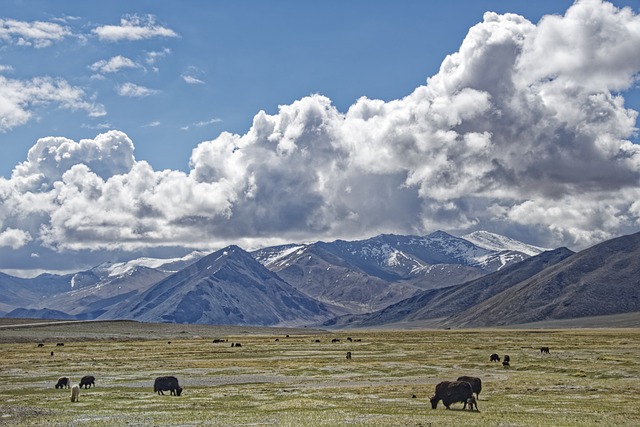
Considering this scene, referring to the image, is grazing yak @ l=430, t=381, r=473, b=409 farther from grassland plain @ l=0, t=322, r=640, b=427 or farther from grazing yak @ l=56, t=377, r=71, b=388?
grazing yak @ l=56, t=377, r=71, b=388

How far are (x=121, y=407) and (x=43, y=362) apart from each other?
5142cm

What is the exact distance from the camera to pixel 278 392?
5422 cm

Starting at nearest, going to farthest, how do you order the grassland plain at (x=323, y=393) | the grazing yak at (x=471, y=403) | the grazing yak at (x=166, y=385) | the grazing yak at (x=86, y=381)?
the grassland plain at (x=323, y=393) < the grazing yak at (x=471, y=403) < the grazing yak at (x=166, y=385) < the grazing yak at (x=86, y=381)

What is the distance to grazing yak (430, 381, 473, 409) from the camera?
144 ft

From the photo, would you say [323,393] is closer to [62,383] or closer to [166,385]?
[166,385]

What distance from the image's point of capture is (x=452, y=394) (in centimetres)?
4416

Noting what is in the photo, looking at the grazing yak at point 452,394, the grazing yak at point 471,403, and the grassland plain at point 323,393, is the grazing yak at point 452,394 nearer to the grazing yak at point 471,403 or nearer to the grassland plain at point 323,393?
the grazing yak at point 471,403

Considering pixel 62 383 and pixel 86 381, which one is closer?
pixel 62 383

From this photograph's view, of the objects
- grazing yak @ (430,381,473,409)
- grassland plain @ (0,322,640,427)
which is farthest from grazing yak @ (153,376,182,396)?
grazing yak @ (430,381,473,409)

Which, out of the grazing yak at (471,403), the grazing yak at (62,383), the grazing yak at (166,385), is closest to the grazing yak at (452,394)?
the grazing yak at (471,403)

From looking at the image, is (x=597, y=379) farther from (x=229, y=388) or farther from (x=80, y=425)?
(x=80, y=425)

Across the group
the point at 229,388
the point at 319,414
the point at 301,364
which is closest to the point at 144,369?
the point at 301,364

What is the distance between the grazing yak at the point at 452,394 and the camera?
144 ft

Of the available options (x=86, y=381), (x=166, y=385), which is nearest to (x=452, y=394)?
(x=166, y=385)
